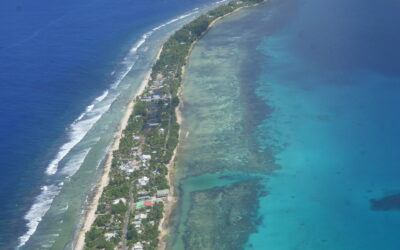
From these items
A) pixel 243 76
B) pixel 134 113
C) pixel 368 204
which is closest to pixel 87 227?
pixel 134 113

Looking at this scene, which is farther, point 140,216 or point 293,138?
point 293,138

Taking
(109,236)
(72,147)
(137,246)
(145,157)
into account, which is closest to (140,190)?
(145,157)

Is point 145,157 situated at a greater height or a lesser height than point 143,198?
greater

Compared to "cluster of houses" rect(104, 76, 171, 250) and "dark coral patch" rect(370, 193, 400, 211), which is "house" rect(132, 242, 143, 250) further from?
"dark coral patch" rect(370, 193, 400, 211)

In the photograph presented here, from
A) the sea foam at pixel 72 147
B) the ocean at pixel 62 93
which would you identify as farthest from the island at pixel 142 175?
the sea foam at pixel 72 147

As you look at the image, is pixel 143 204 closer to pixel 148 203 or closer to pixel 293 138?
pixel 148 203

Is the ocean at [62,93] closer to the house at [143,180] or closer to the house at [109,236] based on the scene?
the house at [109,236]

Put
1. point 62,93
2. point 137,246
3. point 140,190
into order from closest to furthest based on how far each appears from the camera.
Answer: point 137,246, point 140,190, point 62,93
